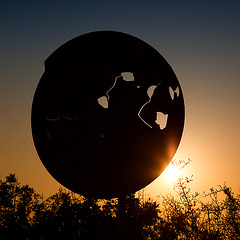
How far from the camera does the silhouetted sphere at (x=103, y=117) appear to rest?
327cm

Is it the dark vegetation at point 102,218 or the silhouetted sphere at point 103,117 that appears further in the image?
the dark vegetation at point 102,218

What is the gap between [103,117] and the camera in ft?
11.1

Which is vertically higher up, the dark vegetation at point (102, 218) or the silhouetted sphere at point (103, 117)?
the dark vegetation at point (102, 218)

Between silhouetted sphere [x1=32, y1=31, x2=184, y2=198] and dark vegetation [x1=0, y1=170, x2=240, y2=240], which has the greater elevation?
dark vegetation [x1=0, y1=170, x2=240, y2=240]

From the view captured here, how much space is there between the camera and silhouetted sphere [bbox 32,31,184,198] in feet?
10.7

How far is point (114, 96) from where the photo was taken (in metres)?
3.49

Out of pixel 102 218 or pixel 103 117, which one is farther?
pixel 102 218

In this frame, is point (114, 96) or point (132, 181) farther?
point (114, 96)

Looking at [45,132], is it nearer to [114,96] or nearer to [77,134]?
[77,134]

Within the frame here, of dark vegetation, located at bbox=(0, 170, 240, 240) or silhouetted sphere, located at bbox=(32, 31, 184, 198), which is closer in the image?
silhouetted sphere, located at bbox=(32, 31, 184, 198)

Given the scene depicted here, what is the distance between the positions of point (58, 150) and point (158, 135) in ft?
3.25

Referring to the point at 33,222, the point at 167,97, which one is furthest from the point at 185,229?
the point at 33,222

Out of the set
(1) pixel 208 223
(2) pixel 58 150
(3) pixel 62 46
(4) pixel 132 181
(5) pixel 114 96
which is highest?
(1) pixel 208 223

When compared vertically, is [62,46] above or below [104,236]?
below
